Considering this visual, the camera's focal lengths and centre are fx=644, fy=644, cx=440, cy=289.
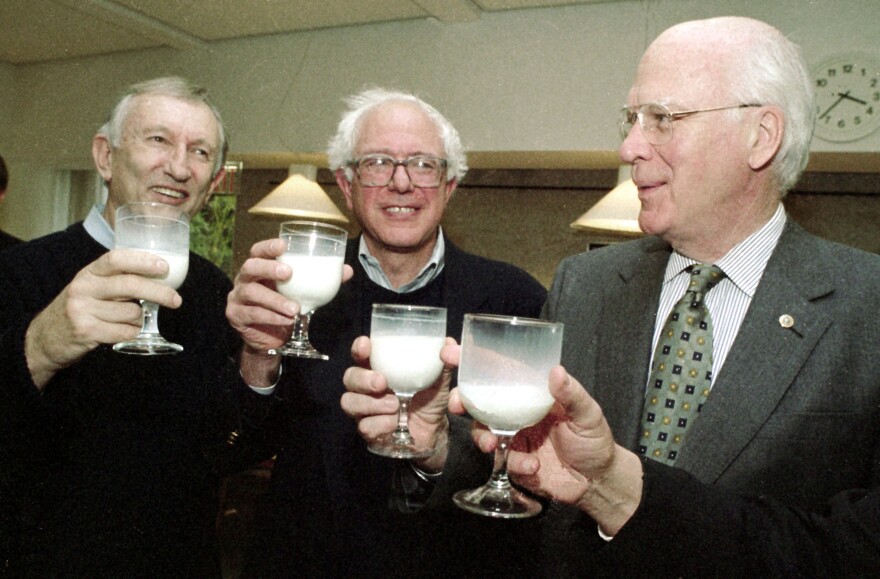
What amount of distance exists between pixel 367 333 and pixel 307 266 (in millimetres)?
656

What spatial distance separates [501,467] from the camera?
48.8 inches

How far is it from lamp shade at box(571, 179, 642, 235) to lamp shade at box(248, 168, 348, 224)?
79.0 inches

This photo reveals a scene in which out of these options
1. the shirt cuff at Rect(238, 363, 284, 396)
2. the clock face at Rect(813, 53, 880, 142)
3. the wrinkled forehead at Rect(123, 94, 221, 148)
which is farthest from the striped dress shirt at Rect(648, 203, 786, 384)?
the clock face at Rect(813, 53, 880, 142)

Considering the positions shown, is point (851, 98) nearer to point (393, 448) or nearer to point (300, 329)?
point (300, 329)

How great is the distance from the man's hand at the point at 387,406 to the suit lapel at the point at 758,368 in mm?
528

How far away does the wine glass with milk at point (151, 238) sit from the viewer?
1413 millimetres

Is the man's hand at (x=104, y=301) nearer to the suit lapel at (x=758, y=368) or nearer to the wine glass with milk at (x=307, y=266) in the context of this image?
the wine glass with milk at (x=307, y=266)

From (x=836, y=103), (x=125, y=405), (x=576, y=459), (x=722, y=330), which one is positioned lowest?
(x=125, y=405)

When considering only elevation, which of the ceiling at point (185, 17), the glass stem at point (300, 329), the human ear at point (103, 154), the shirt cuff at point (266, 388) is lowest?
the shirt cuff at point (266, 388)

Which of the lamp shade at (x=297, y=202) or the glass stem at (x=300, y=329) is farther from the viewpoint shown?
the lamp shade at (x=297, y=202)

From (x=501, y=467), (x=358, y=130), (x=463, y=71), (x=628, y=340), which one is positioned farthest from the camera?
(x=463, y=71)

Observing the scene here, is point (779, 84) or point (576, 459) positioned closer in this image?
point (576, 459)

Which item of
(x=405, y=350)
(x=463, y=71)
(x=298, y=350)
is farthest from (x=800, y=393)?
(x=463, y=71)

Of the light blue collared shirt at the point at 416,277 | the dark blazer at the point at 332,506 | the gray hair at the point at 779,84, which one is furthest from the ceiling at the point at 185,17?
the dark blazer at the point at 332,506
